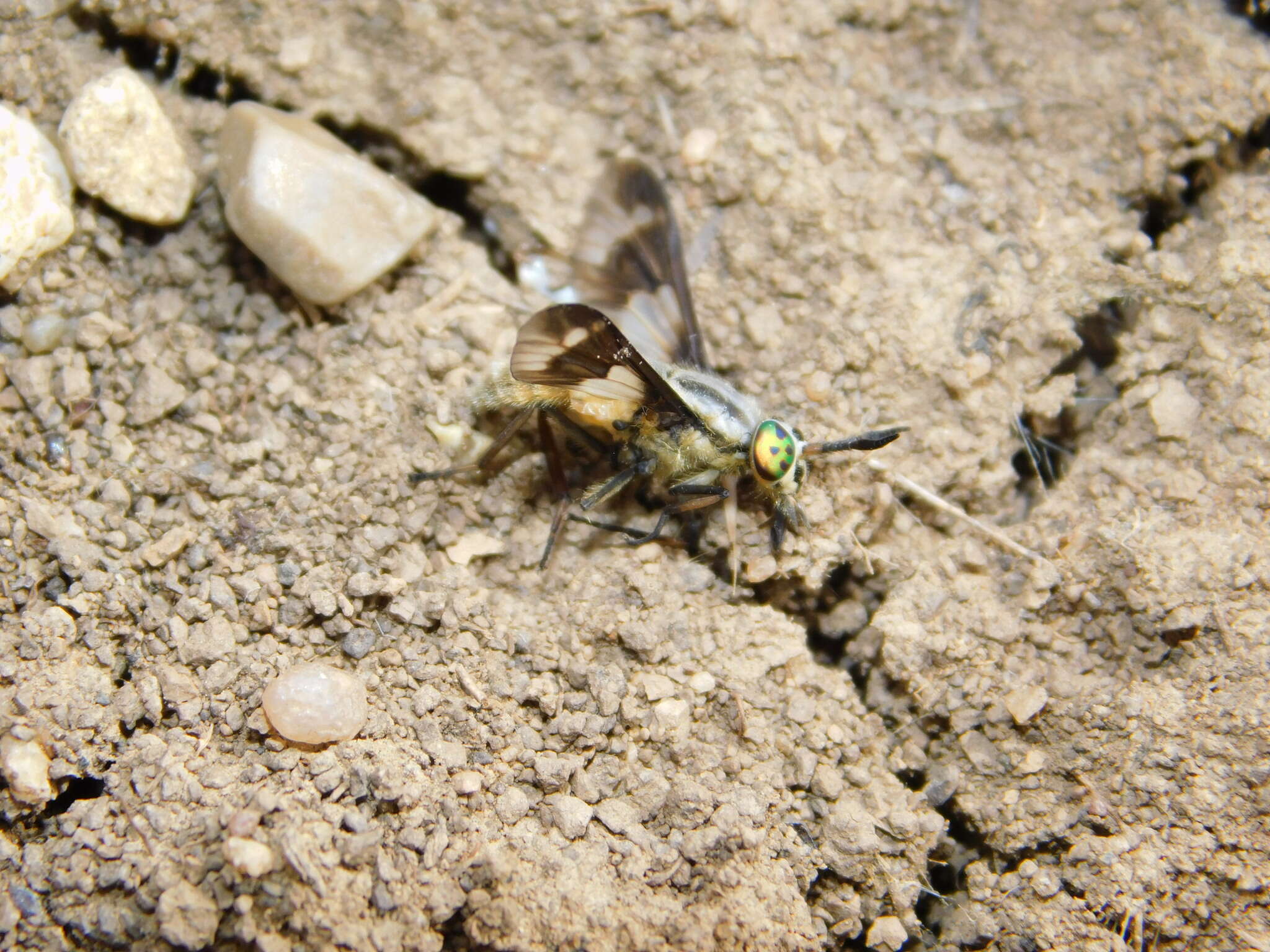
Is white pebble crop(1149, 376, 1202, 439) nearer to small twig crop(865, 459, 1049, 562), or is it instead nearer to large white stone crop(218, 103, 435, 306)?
small twig crop(865, 459, 1049, 562)

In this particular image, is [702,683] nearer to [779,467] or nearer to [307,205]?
[779,467]

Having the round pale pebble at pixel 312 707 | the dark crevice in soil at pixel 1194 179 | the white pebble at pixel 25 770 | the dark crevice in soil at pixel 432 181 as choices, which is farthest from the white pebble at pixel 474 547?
the dark crevice in soil at pixel 1194 179

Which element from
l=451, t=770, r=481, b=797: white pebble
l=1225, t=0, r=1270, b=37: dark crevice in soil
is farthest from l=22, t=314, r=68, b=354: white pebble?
l=1225, t=0, r=1270, b=37: dark crevice in soil

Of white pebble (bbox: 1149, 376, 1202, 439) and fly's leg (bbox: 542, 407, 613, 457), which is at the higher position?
white pebble (bbox: 1149, 376, 1202, 439)

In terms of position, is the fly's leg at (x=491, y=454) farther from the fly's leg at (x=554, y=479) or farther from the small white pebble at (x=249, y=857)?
the small white pebble at (x=249, y=857)

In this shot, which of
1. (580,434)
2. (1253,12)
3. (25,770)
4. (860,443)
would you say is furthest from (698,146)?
(25,770)
